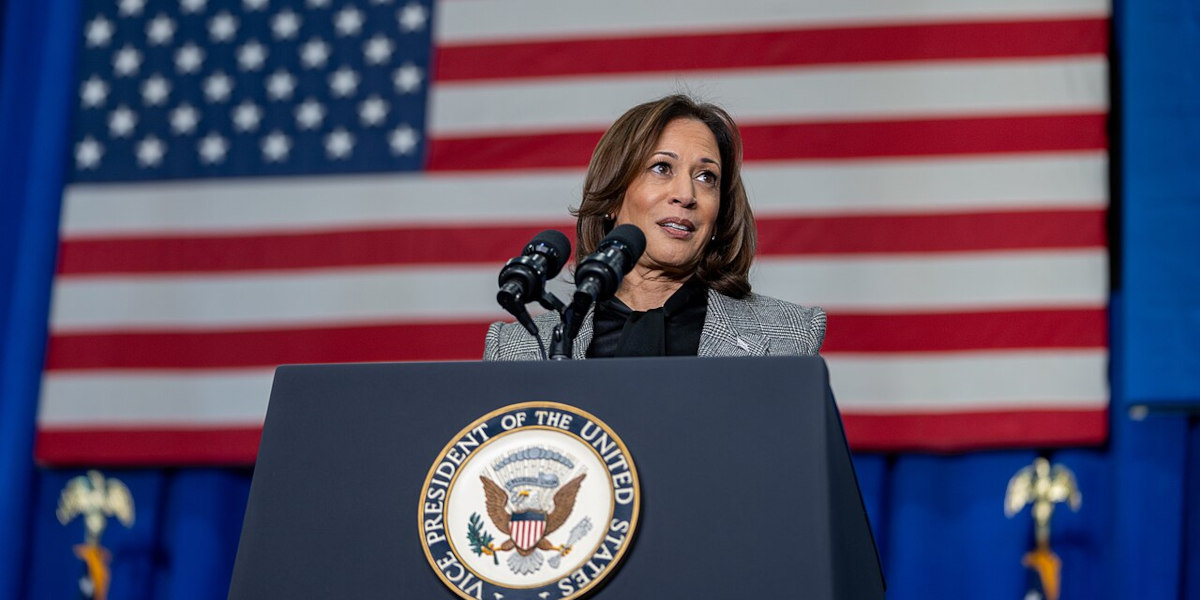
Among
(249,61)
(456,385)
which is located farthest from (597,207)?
(249,61)

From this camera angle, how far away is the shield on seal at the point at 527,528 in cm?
126

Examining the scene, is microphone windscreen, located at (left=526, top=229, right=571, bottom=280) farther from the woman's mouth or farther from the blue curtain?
the blue curtain

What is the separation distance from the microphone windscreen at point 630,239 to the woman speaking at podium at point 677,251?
429 mm

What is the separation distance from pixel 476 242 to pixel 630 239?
247 cm

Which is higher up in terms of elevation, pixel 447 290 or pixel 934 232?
pixel 934 232

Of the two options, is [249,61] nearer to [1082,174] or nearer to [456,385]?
[1082,174]

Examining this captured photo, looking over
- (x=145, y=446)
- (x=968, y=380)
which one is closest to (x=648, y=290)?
(x=968, y=380)

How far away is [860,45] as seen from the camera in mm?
3943

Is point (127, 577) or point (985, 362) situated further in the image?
point (127, 577)

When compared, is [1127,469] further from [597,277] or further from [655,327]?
[597,277]

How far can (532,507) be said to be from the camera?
1.27 metres

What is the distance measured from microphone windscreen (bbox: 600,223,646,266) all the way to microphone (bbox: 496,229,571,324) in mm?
64

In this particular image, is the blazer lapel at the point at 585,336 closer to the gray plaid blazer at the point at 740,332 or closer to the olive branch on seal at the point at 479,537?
the gray plaid blazer at the point at 740,332

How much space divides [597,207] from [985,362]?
5.36ft
